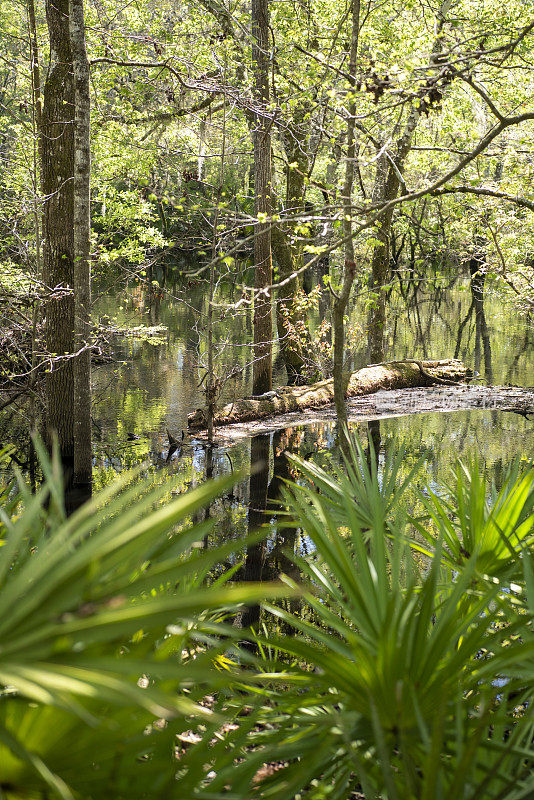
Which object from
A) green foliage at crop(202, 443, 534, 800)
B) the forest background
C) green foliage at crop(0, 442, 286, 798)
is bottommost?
green foliage at crop(202, 443, 534, 800)

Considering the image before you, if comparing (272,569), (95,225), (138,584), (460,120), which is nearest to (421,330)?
(460,120)

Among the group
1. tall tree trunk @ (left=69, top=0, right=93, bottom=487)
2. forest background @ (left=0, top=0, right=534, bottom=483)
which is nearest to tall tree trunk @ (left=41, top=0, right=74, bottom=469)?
forest background @ (left=0, top=0, right=534, bottom=483)

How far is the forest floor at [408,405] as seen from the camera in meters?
11.5

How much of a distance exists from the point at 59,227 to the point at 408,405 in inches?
289

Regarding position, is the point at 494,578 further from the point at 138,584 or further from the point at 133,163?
the point at 133,163

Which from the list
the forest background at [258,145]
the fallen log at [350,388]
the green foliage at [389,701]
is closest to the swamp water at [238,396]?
the fallen log at [350,388]

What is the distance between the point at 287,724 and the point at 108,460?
808 centimetres

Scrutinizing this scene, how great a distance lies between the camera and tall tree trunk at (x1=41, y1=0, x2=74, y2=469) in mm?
8906

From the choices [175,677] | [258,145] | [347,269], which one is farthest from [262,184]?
[175,677]

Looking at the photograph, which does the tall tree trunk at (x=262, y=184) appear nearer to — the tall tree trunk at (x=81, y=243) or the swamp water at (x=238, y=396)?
the swamp water at (x=238, y=396)

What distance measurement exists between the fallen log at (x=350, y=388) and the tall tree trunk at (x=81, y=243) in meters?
2.48

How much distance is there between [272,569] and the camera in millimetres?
6422

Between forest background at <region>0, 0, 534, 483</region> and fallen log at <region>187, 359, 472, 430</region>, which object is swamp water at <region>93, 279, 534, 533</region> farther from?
forest background at <region>0, 0, 534, 483</region>

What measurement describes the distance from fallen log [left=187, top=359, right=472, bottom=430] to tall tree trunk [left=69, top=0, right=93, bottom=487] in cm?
248
